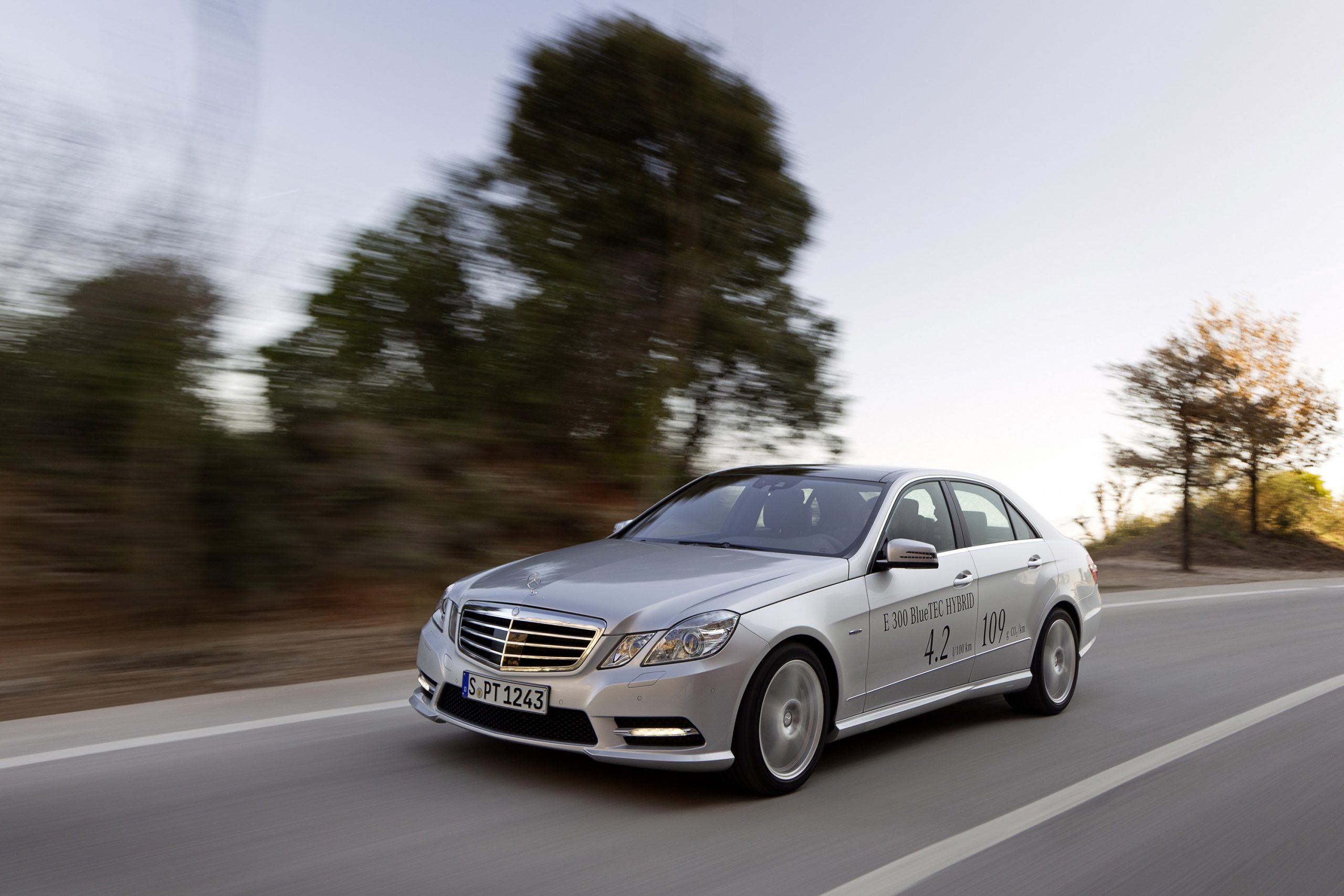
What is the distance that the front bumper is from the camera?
437 centimetres

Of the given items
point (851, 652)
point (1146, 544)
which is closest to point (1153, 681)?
point (851, 652)

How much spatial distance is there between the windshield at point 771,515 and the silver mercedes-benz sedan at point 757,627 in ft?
0.04

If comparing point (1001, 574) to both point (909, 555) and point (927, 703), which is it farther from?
point (909, 555)

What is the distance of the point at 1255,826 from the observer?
14.7 ft

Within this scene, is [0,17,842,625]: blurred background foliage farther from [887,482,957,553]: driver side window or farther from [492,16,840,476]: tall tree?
[887,482,957,553]: driver side window

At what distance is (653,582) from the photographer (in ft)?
15.8

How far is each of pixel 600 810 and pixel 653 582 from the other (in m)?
0.97

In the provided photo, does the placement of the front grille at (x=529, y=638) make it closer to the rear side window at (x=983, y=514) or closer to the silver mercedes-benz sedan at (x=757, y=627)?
the silver mercedes-benz sedan at (x=757, y=627)

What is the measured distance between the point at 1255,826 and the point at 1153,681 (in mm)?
3492

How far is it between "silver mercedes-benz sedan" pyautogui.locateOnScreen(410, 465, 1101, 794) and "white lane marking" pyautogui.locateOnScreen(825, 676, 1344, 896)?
2.59 feet

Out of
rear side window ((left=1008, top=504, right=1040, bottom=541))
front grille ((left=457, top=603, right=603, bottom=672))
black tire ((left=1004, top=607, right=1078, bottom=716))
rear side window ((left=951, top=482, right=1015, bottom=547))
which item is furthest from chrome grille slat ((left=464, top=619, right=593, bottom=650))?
rear side window ((left=1008, top=504, right=1040, bottom=541))

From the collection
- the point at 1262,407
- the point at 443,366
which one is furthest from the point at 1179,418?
the point at 443,366

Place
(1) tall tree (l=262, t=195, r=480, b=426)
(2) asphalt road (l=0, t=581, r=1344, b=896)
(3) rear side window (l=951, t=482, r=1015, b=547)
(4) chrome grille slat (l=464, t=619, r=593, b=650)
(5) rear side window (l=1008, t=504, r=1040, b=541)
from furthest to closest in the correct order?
(1) tall tree (l=262, t=195, r=480, b=426) < (5) rear side window (l=1008, t=504, r=1040, b=541) < (3) rear side window (l=951, t=482, r=1015, b=547) < (4) chrome grille slat (l=464, t=619, r=593, b=650) < (2) asphalt road (l=0, t=581, r=1344, b=896)

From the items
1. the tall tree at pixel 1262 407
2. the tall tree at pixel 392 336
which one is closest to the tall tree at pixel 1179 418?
the tall tree at pixel 1262 407
